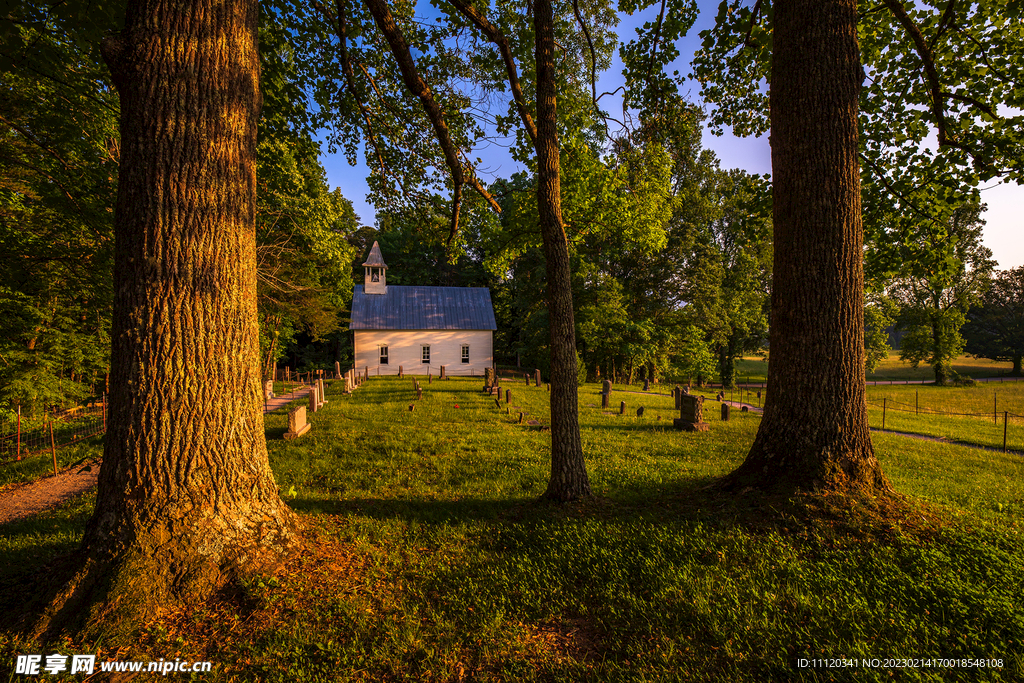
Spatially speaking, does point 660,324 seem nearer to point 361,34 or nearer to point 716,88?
point 716,88

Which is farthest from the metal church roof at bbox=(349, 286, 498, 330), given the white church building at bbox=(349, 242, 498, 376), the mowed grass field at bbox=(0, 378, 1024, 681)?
the mowed grass field at bbox=(0, 378, 1024, 681)

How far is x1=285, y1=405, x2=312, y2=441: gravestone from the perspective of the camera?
34.0 ft

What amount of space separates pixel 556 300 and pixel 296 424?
837cm

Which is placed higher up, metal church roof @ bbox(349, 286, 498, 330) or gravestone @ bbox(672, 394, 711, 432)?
metal church roof @ bbox(349, 286, 498, 330)

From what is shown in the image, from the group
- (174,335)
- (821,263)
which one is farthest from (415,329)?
(821,263)

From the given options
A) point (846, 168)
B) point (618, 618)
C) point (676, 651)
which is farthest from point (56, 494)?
point (846, 168)

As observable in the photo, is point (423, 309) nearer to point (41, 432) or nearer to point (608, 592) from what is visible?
point (41, 432)

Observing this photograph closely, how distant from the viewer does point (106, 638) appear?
267cm

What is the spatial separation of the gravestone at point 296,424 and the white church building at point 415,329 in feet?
63.8

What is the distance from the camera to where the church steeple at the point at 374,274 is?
3228 centimetres

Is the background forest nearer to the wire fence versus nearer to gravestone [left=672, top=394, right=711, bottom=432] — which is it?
the wire fence

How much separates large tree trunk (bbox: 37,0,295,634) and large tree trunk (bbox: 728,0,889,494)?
5.18 meters

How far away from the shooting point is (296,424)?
34.7 feet

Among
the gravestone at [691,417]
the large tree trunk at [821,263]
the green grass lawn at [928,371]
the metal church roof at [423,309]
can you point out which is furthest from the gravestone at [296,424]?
the green grass lawn at [928,371]
